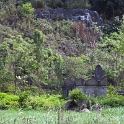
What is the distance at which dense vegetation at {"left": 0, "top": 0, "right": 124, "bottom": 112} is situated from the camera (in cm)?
1589

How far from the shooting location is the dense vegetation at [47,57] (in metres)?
15.9

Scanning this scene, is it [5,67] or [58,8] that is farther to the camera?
[58,8]

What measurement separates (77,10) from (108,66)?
1446 centimetres

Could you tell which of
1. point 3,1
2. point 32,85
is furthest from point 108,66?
point 3,1

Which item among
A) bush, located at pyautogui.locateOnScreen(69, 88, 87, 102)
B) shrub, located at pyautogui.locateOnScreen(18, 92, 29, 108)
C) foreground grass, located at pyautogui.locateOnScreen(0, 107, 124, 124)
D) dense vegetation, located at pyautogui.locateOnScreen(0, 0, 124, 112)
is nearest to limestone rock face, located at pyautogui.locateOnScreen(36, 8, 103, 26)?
dense vegetation, located at pyautogui.locateOnScreen(0, 0, 124, 112)

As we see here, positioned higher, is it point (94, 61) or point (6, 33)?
point (6, 33)

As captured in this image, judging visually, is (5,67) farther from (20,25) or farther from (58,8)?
(58,8)

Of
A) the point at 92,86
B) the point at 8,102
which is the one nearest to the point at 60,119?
the point at 8,102

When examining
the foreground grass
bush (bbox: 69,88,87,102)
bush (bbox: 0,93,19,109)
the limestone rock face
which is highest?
the limestone rock face

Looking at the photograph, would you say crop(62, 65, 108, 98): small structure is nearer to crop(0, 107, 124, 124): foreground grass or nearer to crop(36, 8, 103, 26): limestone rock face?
crop(0, 107, 124, 124): foreground grass

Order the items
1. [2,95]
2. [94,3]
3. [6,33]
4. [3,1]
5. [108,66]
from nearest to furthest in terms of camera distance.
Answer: [2,95], [108,66], [6,33], [3,1], [94,3]

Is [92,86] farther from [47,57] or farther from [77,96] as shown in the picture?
[47,57]

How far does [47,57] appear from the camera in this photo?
2353 centimetres

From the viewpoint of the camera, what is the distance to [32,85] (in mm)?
21688
